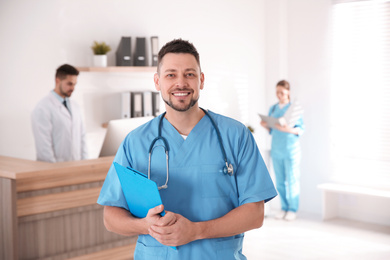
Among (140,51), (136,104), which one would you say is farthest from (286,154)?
(140,51)

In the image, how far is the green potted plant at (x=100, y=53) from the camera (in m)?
4.88

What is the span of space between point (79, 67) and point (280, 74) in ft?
8.99

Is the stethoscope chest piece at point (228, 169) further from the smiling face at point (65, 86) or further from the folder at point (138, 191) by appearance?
the smiling face at point (65, 86)

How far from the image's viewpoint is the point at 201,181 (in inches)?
66.0

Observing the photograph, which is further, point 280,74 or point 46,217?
point 280,74

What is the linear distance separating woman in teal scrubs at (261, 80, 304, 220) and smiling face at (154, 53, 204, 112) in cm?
417

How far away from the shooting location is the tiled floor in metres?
4.70

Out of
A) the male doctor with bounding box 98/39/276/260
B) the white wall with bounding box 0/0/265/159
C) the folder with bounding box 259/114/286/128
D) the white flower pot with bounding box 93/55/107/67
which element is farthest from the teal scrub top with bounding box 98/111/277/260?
the folder with bounding box 259/114/286/128

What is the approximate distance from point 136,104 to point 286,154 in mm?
1839

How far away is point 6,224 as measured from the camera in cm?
291

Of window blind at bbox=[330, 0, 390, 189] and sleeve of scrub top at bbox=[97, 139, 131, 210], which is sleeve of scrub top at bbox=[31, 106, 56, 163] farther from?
window blind at bbox=[330, 0, 390, 189]

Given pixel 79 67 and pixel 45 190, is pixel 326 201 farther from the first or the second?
pixel 45 190

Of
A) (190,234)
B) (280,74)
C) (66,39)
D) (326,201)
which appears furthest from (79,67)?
(190,234)

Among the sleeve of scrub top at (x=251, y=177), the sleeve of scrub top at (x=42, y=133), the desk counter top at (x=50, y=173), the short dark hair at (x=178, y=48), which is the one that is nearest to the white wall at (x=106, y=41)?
the sleeve of scrub top at (x=42, y=133)
